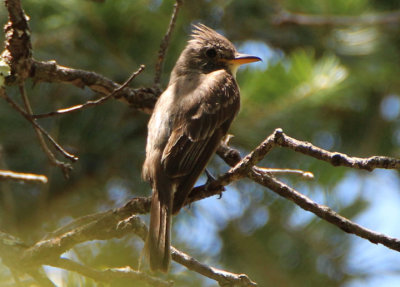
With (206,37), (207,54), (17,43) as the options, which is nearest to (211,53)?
(207,54)

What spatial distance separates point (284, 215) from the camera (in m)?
5.07

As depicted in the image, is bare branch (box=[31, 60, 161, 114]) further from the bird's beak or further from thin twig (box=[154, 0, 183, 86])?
the bird's beak

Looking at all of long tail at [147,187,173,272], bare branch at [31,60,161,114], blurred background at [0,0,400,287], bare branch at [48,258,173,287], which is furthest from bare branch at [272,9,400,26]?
bare branch at [48,258,173,287]

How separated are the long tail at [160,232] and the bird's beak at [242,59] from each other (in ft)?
5.68

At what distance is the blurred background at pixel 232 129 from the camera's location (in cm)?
457

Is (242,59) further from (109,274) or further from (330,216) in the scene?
(109,274)

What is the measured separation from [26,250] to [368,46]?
3569 mm

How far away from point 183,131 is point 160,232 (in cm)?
91

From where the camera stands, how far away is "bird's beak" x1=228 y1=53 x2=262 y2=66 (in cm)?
503

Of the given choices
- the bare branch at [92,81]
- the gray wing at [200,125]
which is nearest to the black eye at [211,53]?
the gray wing at [200,125]

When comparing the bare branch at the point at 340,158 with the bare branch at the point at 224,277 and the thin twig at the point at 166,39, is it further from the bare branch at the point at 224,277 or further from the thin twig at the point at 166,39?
the thin twig at the point at 166,39

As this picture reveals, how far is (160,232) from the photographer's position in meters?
3.38

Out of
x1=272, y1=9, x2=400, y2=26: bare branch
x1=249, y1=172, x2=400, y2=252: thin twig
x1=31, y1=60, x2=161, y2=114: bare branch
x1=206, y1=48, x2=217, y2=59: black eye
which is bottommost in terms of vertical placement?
x1=249, y1=172, x2=400, y2=252: thin twig

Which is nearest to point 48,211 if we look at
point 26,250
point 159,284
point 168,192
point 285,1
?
point 168,192
